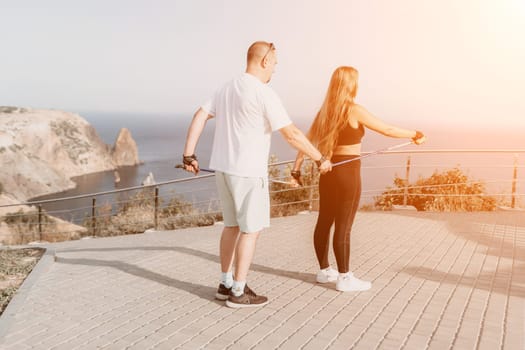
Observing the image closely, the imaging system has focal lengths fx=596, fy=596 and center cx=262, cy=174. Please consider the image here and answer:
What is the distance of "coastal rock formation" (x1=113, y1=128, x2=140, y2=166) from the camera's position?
169500 mm

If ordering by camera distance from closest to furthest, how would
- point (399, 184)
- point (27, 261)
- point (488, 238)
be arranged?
point (27, 261) → point (488, 238) → point (399, 184)

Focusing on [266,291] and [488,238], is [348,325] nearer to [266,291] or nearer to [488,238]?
[266,291]

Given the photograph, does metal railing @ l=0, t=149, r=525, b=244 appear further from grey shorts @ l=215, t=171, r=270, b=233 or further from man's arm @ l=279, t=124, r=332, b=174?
man's arm @ l=279, t=124, r=332, b=174

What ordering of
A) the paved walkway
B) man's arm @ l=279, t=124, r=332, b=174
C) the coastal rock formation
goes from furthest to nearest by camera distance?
the coastal rock formation, man's arm @ l=279, t=124, r=332, b=174, the paved walkway

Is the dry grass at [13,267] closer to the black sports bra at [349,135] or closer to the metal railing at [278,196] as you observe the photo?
the metal railing at [278,196]

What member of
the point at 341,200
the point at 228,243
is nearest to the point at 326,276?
the point at 341,200

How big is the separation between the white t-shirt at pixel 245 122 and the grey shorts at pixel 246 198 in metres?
0.06

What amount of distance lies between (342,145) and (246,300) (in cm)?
139

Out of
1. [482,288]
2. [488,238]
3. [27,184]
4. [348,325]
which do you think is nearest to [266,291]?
[348,325]

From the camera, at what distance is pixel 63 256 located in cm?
687

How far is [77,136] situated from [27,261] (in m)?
148

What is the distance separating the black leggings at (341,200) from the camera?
4656mm

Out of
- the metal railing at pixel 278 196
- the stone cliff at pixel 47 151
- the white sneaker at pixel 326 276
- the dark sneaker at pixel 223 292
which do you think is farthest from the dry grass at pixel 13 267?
the stone cliff at pixel 47 151

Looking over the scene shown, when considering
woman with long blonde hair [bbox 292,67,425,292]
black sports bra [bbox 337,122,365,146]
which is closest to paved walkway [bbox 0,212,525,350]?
woman with long blonde hair [bbox 292,67,425,292]
